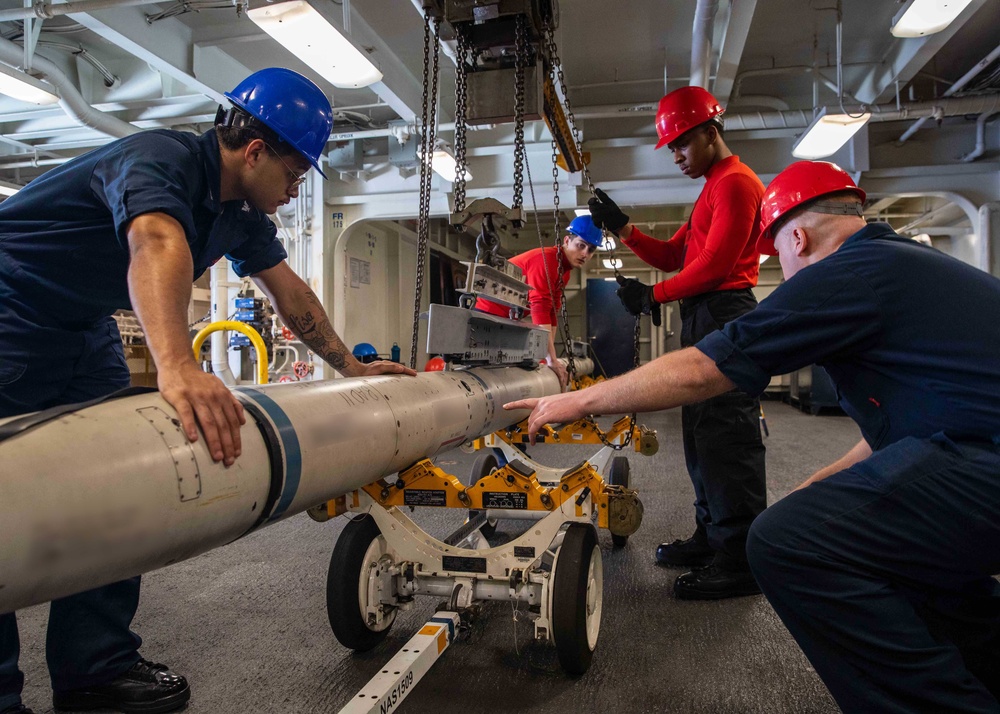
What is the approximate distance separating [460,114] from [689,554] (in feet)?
6.38

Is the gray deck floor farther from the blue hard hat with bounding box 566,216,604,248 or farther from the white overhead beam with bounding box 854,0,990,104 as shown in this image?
the white overhead beam with bounding box 854,0,990,104

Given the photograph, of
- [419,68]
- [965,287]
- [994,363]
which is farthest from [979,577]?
[419,68]

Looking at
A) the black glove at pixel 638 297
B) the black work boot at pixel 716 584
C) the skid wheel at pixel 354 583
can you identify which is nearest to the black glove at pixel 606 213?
the black glove at pixel 638 297

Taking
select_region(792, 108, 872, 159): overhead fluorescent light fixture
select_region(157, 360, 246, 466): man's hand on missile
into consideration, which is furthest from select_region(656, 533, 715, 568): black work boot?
select_region(792, 108, 872, 159): overhead fluorescent light fixture

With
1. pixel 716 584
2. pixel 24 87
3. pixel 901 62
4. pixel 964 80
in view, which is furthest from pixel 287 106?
pixel 964 80

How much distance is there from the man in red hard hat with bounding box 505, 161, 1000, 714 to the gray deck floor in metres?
0.53

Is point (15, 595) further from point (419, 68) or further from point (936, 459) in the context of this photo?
point (419, 68)

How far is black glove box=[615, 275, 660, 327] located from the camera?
2.61m

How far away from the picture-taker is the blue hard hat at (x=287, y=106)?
1.43m

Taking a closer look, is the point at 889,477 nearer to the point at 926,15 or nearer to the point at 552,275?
Result: the point at 552,275

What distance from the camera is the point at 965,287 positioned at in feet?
3.66

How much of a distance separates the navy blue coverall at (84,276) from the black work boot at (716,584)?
67.8 inches

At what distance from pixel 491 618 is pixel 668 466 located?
9.60 ft

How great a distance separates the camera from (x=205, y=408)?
960 mm
